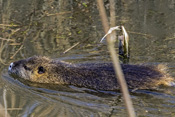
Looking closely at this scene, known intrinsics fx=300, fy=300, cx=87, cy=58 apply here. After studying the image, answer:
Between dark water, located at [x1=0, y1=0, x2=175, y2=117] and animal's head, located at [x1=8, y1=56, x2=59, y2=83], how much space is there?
0.17 meters

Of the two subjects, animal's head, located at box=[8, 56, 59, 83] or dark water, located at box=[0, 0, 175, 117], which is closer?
dark water, located at box=[0, 0, 175, 117]

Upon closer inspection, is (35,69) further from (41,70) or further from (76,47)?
(76,47)

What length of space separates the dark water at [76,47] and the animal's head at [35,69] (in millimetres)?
171

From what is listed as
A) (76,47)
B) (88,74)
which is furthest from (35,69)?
(76,47)

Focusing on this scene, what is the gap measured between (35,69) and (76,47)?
4.74 feet

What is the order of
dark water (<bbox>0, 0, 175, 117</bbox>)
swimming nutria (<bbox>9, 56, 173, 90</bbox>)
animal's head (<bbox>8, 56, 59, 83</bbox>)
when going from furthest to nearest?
animal's head (<bbox>8, 56, 59, 83</bbox>) < swimming nutria (<bbox>9, 56, 173, 90</bbox>) < dark water (<bbox>0, 0, 175, 117</bbox>)

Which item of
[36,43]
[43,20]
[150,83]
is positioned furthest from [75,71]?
[43,20]

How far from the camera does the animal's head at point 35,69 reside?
4576 millimetres

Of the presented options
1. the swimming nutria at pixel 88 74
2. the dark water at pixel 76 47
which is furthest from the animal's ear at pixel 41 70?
the dark water at pixel 76 47

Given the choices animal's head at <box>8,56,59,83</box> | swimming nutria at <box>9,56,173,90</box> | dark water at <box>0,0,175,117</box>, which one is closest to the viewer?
dark water at <box>0,0,175,117</box>

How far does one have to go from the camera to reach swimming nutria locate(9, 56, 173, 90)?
13.2 feet

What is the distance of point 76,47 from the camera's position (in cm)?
590

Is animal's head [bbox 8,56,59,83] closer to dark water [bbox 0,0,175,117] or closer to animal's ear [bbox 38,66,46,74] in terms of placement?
animal's ear [bbox 38,66,46,74]

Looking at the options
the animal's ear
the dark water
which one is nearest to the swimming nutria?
the animal's ear
